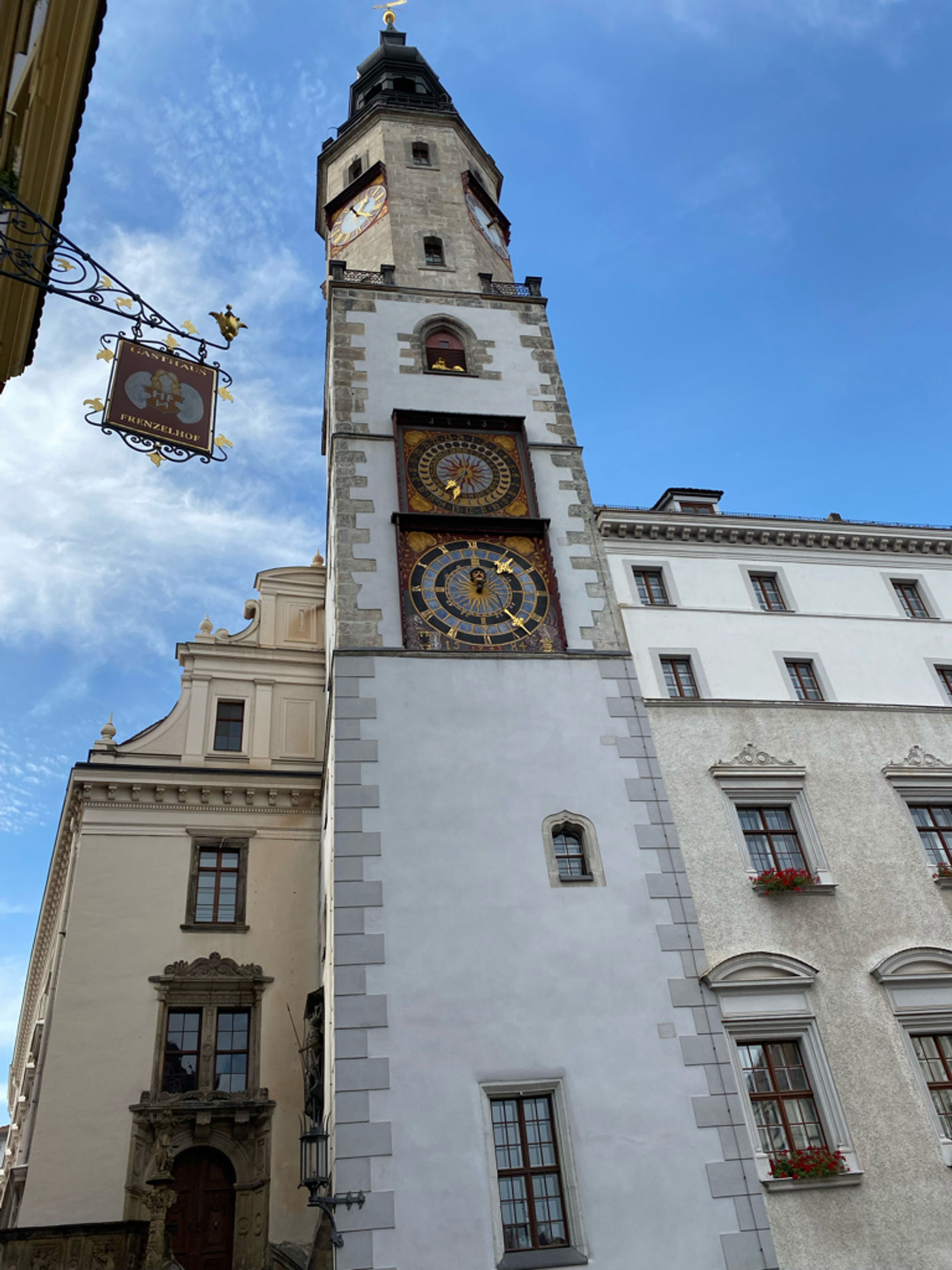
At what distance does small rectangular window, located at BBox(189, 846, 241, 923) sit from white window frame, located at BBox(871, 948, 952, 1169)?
1160cm

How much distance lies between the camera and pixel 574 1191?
12609 millimetres

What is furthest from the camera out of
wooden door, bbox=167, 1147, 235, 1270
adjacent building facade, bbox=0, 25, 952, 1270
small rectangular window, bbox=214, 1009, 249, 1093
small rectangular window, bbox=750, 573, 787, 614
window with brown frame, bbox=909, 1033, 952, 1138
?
small rectangular window, bbox=750, 573, 787, 614

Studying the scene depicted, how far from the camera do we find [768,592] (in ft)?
64.5

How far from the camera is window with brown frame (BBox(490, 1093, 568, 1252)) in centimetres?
1241

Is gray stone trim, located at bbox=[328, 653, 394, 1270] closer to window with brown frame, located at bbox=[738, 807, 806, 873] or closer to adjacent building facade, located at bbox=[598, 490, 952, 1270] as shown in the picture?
adjacent building facade, located at bbox=[598, 490, 952, 1270]

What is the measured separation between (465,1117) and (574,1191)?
162cm

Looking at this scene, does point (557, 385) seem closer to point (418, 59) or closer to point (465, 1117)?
point (465, 1117)

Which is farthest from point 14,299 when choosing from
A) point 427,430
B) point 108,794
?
point 108,794

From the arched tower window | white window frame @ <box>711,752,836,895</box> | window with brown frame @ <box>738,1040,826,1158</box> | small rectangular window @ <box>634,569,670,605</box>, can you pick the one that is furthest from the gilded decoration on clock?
window with brown frame @ <box>738,1040,826,1158</box>

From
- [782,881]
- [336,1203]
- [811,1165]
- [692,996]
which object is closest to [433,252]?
[782,881]

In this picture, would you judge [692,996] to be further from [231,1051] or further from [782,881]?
[231,1051]

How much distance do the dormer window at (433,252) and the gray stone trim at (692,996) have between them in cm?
1226

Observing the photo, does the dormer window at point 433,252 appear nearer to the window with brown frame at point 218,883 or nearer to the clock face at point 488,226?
the clock face at point 488,226

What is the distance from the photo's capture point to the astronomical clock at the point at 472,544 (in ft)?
57.7
